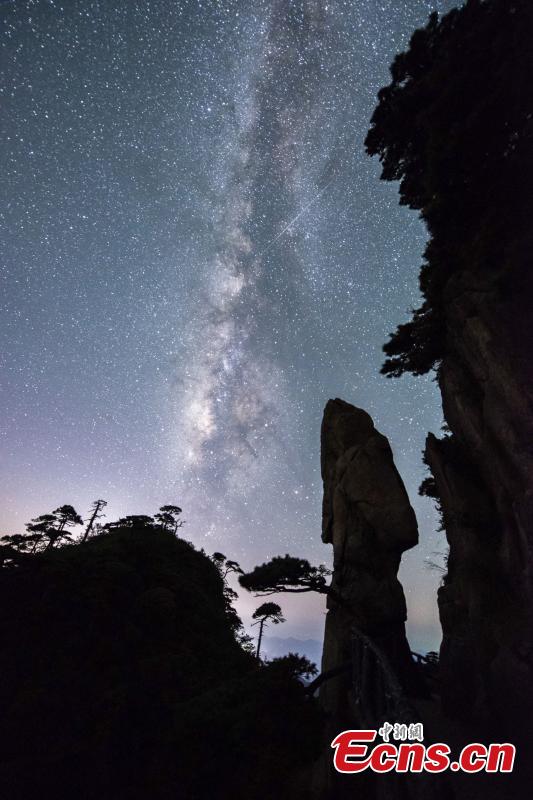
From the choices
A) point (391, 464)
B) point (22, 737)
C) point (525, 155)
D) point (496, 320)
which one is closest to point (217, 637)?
point (22, 737)

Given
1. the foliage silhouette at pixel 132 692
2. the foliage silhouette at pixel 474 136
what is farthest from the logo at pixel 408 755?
the foliage silhouette at pixel 474 136

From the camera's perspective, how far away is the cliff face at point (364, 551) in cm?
1512

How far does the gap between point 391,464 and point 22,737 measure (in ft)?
58.6

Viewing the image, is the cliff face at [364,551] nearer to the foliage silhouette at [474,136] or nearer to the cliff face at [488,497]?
the cliff face at [488,497]

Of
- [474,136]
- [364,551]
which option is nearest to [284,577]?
[364,551]

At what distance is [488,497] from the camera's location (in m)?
14.1

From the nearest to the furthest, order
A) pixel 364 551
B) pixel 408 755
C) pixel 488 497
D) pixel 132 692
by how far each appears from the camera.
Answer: pixel 408 755, pixel 132 692, pixel 488 497, pixel 364 551

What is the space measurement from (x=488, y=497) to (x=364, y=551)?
617 cm

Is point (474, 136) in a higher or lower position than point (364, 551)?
higher

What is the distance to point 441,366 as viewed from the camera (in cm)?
1709

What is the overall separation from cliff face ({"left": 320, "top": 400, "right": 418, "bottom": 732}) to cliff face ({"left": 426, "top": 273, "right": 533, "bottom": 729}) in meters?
2.17

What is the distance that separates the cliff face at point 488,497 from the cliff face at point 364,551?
2.17 meters

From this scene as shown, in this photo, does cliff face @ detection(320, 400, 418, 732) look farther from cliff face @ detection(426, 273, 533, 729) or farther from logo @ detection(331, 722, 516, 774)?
logo @ detection(331, 722, 516, 774)

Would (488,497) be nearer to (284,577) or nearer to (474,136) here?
(284,577)
